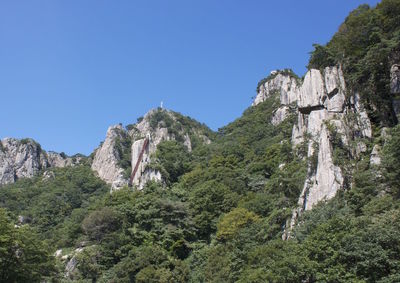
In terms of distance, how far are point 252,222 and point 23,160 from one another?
2397 inches

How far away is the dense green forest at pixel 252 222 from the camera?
56.2 ft

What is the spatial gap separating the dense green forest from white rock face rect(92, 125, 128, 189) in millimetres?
17903

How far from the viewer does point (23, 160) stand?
79.2m

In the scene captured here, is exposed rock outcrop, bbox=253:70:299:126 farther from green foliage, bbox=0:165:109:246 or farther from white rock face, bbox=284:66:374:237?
green foliage, bbox=0:165:109:246

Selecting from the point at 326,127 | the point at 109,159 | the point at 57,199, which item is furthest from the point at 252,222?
the point at 109,159

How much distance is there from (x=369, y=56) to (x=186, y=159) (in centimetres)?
3125

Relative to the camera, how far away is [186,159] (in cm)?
5525

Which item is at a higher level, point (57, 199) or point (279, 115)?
point (279, 115)

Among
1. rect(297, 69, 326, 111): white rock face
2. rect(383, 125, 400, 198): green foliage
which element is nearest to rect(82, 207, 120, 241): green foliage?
rect(297, 69, 326, 111): white rock face

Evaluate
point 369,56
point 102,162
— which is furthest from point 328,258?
point 102,162

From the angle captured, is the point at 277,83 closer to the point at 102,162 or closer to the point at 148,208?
the point at 102,162

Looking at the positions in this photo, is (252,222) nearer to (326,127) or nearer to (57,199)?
(326,127)

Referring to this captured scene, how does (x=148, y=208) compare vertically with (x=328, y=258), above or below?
above

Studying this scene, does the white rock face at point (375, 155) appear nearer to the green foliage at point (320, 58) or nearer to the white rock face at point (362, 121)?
the white rock face at point (362, 121)
